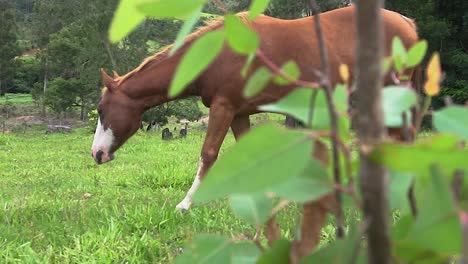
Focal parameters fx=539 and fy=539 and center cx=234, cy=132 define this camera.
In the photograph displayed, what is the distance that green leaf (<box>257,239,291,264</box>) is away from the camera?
0.47m

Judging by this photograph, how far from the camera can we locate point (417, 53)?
57cm

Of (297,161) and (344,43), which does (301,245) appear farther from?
(344,43)

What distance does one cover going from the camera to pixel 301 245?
0.50 m

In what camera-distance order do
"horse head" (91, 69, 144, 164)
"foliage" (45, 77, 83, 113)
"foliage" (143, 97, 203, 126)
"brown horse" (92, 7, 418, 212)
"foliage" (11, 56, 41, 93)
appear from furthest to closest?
"foliage" (11, 56, 41, 93), "foliage" (45, 77, 83, 113), "foliage" (143, 97, 203, 126), "horse head" (91, 69, 144, 164), "brown horse" (92, 7, 418, 212)

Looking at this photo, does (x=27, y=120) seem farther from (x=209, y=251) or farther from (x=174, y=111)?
(x=209, y=251)

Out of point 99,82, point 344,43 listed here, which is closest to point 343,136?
point 344,43

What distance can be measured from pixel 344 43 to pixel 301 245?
3.19 meters

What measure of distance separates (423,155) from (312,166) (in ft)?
0.33

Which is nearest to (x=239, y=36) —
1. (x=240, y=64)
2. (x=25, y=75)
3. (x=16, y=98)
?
(x=240, y=64)

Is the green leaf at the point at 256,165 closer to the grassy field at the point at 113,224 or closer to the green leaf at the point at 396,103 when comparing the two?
the green leaf at the point at 396,103

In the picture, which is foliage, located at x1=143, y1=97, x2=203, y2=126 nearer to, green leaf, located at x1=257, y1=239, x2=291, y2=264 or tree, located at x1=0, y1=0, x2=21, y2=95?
tree, located at x1=0, y1=0, x2=21, y2=95

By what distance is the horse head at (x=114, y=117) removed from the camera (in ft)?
13.2

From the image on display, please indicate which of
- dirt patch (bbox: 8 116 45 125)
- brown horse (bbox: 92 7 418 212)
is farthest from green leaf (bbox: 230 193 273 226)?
dirt patch (bbox: 8 116 45 125)

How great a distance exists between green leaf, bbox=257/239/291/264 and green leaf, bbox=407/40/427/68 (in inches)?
9.4
